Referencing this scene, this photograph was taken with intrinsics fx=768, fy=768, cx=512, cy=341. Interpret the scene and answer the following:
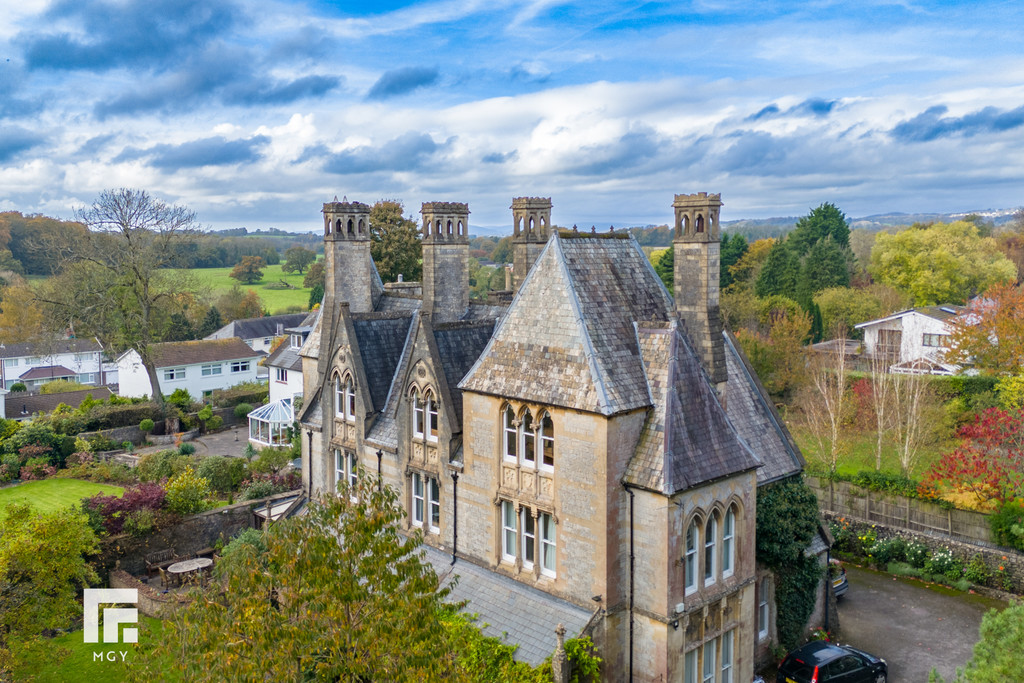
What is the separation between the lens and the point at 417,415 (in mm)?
28219

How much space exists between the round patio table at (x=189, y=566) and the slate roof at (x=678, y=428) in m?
21.3

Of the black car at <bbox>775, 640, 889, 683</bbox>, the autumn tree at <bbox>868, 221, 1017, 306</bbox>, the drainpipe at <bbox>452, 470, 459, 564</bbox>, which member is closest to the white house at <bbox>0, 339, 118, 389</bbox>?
the drainpipe at <bbox>452, 470, 459, 564</bbox>

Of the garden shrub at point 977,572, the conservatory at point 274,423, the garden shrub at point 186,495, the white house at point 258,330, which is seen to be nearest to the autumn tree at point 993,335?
the garden shrub at point 977,572

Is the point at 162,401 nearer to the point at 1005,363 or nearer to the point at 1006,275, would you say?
the point at 1005,363

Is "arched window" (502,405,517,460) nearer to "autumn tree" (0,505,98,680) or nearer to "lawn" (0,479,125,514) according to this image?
"autumn tree" (0,505,98,680)

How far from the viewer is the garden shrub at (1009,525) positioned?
31.7 metres

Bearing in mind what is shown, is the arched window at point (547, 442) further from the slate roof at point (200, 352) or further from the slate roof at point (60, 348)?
the slate roof at point (60, 348)

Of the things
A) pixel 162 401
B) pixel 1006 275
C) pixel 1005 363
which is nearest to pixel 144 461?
pixel 162 401

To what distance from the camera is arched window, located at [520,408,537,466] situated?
78.1ft

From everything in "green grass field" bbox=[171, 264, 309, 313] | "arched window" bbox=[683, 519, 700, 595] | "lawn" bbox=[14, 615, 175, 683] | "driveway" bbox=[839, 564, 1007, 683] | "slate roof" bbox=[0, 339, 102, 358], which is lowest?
"driveway" bbox=[839, 564, 1007, 683]

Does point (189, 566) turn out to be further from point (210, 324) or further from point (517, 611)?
point (210, 324)

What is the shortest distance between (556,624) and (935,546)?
67.5ft

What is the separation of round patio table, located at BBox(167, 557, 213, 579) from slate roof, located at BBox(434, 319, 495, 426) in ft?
49.1

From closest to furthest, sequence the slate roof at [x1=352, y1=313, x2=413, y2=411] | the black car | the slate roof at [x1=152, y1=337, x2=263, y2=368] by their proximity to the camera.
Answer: the black car, the slate roof at [x1=352, y1=313, x2=413, y2=411], the slate roof at [x1=152, y1=337, x2=263, y2=368]
